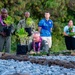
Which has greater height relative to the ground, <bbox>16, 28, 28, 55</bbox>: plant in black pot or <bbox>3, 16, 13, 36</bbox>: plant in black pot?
<bbox>3, 16, 13, 36</bbox>: plant in black pot

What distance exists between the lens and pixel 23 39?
43.8 ft

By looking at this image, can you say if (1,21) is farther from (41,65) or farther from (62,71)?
(62,71)

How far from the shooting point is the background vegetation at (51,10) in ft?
71.5

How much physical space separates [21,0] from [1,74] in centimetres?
1520

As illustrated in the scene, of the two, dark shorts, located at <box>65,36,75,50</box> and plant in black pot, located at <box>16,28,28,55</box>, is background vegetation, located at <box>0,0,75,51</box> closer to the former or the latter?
dark shorts, located at <box>65,36,75,50</box>

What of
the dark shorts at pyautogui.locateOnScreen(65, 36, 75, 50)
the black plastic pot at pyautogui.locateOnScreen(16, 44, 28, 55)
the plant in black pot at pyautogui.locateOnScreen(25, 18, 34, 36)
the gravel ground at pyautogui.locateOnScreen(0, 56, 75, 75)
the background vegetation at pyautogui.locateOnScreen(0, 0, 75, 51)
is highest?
the background vegetation at pyautogui.locateOnScreen(0, 0, 75, 51)

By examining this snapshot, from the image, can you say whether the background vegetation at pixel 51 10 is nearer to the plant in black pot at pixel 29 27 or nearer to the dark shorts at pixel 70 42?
the dark shorts at pixel 70 42

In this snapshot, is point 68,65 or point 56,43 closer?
point 68,65

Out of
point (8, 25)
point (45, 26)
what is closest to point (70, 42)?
point (45, 26)

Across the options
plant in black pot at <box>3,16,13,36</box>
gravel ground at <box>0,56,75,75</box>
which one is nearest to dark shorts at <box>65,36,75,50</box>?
plant in black pot at <box>3,16,13,36</box>

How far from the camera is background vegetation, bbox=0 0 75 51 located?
71.5 ft

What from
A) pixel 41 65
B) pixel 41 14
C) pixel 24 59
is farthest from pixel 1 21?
pixel 41 14

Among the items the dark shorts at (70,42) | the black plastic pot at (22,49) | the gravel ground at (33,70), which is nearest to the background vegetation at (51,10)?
the dark shorts at (70,42)

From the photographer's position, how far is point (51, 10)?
25.2 metres
